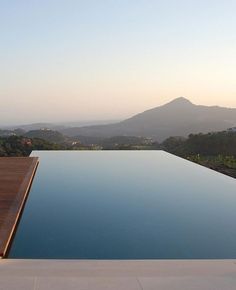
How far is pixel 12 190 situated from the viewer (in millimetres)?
5570

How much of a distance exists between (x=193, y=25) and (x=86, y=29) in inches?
141

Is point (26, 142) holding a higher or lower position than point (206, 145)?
higher

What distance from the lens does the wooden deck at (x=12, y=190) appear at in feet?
12.4

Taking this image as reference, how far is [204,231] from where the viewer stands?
4309 mm

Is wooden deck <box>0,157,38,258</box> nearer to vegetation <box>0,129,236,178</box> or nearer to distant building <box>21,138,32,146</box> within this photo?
vegetation <box>0,129,236,178</box>

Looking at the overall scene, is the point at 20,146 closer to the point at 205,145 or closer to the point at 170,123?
the point at 205,145

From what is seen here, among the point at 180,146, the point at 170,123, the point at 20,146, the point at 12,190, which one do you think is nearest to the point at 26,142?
the point at 20,146

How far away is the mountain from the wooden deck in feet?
86.5

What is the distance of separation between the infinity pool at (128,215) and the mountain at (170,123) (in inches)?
1087
